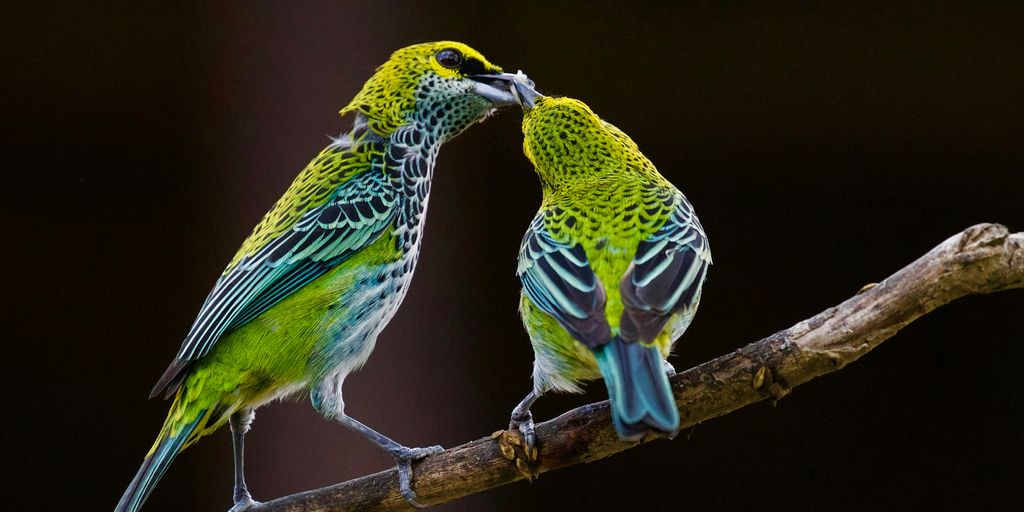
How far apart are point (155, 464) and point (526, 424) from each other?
742 mm

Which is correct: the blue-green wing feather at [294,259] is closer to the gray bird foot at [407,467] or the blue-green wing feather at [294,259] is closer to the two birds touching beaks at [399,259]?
the two birds touching beaks at [399,259]

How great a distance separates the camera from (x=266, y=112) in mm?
3545

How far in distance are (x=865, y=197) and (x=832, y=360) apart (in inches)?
95.0

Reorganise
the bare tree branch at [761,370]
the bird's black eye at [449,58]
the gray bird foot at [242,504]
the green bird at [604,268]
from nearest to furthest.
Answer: the green bird at [604,268] < the bare tree branch at [761,370] < the gray bird foot at [242,504] < the bird's black eye at [449,58]

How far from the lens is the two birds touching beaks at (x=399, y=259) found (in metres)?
2.16

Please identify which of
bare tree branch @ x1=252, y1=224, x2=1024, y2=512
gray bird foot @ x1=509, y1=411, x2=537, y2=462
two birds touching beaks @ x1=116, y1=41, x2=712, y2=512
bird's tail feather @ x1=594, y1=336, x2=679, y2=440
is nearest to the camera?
bird's tail feather @ x1=594, y1=336, x2=679, y2=440

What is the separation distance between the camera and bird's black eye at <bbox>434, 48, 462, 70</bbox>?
263 centimetres

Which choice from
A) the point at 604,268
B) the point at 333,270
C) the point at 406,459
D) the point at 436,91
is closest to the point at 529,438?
the point at 406,459

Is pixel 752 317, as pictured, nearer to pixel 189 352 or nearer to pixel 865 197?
pixel 865 197

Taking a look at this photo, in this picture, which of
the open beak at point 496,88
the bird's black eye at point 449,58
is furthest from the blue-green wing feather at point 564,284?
the bird's black eye at point 449,58

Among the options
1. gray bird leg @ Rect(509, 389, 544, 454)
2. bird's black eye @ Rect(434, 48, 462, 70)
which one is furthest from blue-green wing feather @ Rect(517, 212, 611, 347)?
bird's black eye @ Rect(434, 48, 462, 70)

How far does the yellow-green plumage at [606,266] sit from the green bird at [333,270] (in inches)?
8.7

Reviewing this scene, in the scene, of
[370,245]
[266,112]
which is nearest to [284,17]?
[266,112]

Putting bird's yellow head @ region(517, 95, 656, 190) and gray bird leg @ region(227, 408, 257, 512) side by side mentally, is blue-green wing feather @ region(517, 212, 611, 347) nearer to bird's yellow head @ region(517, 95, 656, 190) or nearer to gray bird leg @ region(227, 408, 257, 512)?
bird's yellow head @ region(517, 95, 656, 190)
